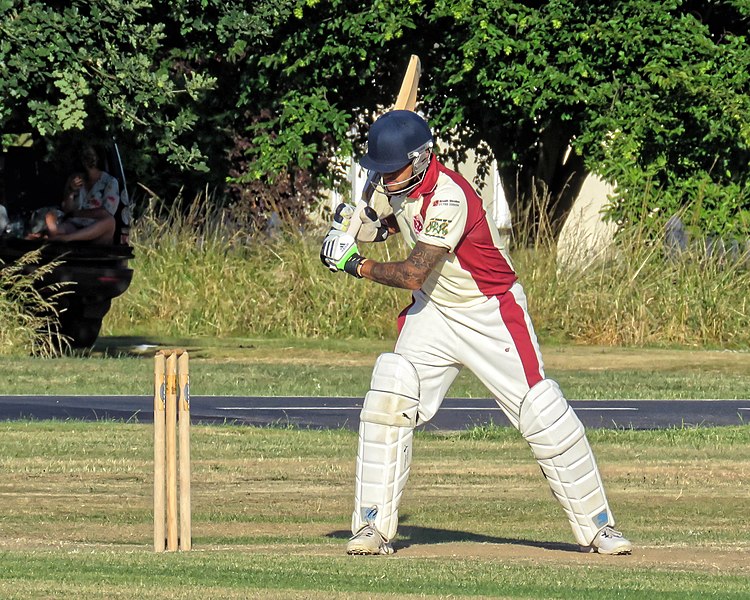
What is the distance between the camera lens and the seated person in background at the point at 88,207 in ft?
62.6

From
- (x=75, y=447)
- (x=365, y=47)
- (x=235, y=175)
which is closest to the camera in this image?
(x=75, y=447)

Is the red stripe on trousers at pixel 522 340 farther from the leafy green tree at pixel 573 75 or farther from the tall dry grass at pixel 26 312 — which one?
the leafy green tree at pixel 573 75

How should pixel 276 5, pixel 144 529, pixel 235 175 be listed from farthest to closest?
pixel 235 175 → pixel 276 5 → pixel 144 529

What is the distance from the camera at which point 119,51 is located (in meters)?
20.0

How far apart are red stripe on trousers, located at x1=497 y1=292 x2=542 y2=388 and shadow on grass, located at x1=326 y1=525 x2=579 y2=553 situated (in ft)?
3.16

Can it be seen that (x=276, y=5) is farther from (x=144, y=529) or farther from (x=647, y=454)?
(x=144, y=529)

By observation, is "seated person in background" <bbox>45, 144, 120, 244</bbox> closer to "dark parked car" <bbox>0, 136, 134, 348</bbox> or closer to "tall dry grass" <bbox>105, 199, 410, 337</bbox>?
"dark parked car" <bbox>0, 136, 134, 348</bbox>

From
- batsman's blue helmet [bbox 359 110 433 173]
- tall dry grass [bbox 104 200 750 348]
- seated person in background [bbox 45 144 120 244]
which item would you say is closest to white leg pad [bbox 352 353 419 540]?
batsman's blue helmet [bbox 359 110 433 173]

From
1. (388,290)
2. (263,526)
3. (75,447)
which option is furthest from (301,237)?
(263,526)

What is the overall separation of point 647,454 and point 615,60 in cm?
1501

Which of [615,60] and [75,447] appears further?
[615,60]

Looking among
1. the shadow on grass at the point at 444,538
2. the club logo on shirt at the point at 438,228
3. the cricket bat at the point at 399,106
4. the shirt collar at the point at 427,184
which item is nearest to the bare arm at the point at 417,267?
the club logo on shirt at the point at 438,228

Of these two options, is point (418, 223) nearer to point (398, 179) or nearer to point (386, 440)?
point (398, 179)

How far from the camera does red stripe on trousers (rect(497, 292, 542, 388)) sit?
815 centimetres
